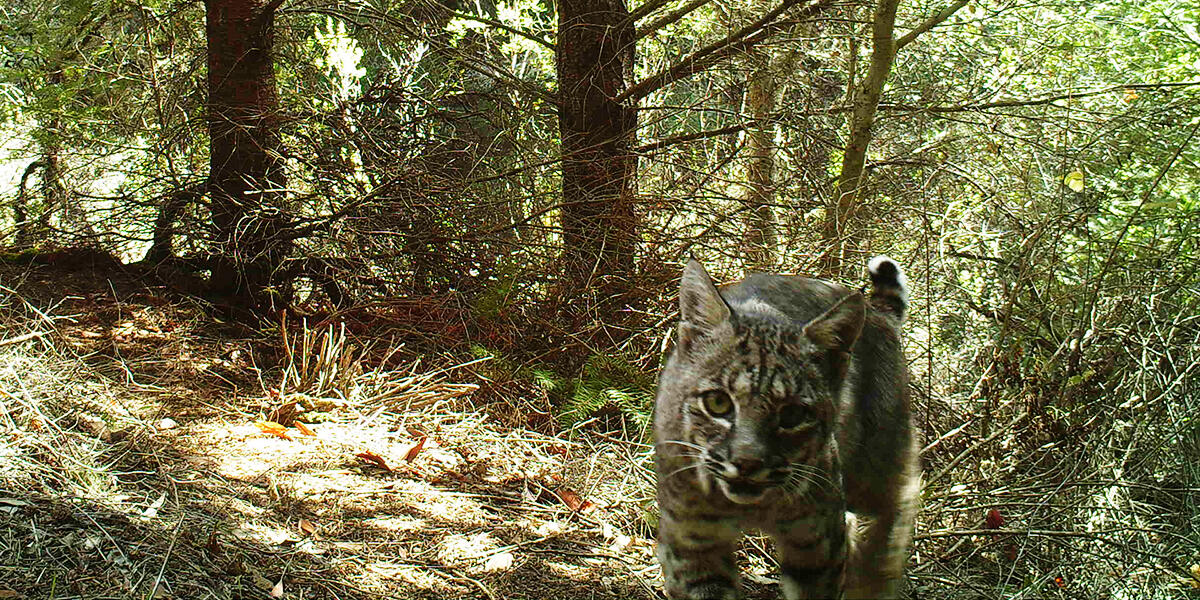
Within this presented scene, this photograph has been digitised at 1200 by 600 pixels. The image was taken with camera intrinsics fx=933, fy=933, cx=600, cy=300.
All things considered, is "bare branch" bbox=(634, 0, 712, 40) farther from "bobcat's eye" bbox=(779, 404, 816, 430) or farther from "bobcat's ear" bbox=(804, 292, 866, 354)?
"bobcat's eye" bbox=(779, 404, 816, 430)

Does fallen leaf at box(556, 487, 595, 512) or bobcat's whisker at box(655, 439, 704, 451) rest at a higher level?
bobcat's whisker at box(655, 439, 704, 451)

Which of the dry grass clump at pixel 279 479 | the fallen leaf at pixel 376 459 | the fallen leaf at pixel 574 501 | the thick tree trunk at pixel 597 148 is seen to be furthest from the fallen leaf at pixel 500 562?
the thick tree trunk at pixel 597 148

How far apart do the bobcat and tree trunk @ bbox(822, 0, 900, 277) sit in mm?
2053

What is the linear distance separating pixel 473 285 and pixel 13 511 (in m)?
3.26

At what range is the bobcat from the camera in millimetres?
3010

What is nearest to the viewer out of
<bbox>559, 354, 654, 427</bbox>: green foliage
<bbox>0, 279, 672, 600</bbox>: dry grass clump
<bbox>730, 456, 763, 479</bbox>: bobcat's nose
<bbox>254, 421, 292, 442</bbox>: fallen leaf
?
<bbox>730, 456, 763, 479</bbox>: bobcat's nose

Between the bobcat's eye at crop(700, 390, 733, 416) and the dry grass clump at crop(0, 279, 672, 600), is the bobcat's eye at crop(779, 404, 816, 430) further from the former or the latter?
the dry grass clump at crop(0, 279, 672, 600)

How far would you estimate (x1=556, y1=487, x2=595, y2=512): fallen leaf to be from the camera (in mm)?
4695

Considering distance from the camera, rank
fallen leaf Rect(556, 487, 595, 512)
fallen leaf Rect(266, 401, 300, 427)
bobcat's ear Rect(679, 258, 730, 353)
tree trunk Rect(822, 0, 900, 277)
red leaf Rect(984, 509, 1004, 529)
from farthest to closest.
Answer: tree trunk Rect(822, 0, 900, 277), fallen leaf Rect(266, 401, 300, 427), fallen leaf Rect(556, 487, 595, 512), red leaf Rect(984, 509, 1004, 529), bobcat's ear Rect(679, 258, 730, 353)

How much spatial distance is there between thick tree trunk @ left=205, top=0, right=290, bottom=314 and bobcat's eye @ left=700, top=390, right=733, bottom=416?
12.8ft

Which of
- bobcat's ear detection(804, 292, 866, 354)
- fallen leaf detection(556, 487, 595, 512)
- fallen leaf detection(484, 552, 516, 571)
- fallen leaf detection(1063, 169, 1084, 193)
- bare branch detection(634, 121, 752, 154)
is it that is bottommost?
fallen leaf detection(484, 552, 516, 571)

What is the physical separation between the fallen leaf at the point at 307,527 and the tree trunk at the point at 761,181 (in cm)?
316

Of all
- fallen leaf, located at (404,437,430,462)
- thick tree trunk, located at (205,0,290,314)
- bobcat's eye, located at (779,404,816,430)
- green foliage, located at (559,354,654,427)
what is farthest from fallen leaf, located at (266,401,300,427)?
bobcat's eye, located at (779,404,816,430)

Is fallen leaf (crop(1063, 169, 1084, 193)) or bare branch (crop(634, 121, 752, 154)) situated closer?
fallen leaf (crop(1063, 169, 1084, 193))
